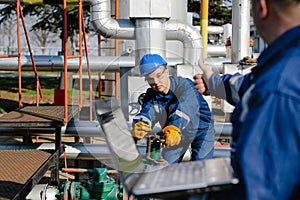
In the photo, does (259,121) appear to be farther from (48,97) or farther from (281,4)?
(48,97)

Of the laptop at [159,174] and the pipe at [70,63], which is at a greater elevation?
the pipe at [70,63]

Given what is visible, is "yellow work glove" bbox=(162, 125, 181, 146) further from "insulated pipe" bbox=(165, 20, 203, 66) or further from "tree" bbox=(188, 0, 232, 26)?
"tree" bbox=(188, 0, 232, 26)

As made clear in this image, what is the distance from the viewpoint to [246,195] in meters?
1.21

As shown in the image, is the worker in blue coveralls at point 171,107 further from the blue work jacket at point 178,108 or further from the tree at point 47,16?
the tree at point 47,16

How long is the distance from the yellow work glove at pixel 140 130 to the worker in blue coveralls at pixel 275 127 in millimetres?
1556

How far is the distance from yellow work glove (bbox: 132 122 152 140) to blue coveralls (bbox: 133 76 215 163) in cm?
23

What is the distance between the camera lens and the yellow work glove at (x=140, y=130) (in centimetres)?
283

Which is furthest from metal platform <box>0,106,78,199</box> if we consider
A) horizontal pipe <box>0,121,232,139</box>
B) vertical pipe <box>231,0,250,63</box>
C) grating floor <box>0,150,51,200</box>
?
vertical pipe <box>231,0,250,63</box>

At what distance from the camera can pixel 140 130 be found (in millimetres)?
2871

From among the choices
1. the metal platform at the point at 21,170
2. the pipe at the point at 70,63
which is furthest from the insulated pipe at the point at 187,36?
the metal platform at the point at 21,170

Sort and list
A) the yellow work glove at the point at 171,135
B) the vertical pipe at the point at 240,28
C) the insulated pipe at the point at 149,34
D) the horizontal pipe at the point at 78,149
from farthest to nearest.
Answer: the vertical pipe at the point at 240,28 → the insulated pipe at the point at 149,34 → the horizontal pipe at the point at 78,149 → the yellow work glove at the point at 171,135

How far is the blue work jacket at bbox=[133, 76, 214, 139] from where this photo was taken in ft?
10.5

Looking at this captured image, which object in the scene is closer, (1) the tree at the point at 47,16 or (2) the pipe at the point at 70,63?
(2) the pipe at the point at 70,63

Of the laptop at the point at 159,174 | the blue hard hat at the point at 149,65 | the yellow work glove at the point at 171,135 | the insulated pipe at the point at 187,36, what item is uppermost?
the insulated pipe at the point at 187,36
